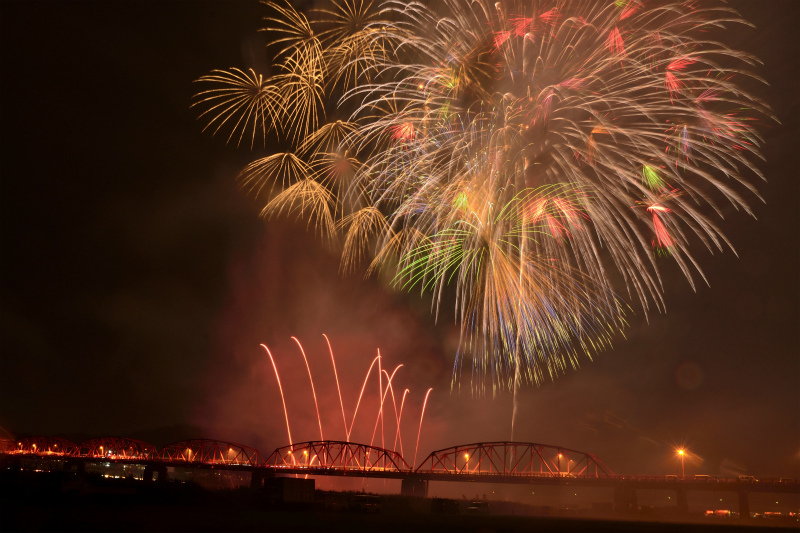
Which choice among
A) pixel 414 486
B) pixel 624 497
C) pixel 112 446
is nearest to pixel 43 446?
pixel 112 446

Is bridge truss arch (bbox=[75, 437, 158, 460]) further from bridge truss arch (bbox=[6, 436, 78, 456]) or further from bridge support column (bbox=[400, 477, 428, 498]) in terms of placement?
bridge support column (bbox=[400, 477, 428, 498])

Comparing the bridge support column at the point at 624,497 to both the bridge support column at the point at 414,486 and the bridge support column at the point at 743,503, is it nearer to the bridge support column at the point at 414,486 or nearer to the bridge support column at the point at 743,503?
the bridge support column at the point at 743,503

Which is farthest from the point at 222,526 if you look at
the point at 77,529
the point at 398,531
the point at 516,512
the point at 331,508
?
the point at 516,512

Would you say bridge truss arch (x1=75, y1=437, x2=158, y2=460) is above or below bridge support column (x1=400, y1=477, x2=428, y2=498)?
above

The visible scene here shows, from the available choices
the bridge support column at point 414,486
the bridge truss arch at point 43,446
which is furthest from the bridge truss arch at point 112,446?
the bridge support column at point 414,486

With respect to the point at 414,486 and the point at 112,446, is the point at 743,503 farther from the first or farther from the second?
the point at 112,446

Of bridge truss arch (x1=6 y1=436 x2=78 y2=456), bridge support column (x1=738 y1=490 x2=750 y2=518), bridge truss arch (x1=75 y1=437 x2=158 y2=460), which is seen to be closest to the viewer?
bridge support column (x1=738 y1=490 x2=750 y2=518)

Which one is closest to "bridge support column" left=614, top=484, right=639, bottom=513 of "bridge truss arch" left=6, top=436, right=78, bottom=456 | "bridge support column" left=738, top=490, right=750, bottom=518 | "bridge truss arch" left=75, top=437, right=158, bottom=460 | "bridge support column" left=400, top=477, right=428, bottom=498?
"bridge support column" left=738, top=490, right=750, bottom=518
